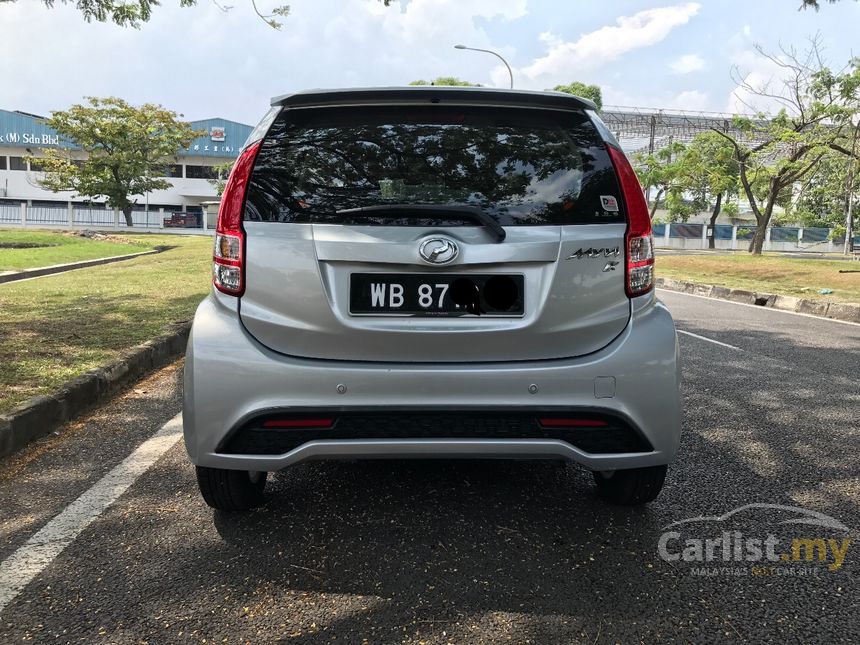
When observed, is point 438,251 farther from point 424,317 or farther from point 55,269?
point 55,269

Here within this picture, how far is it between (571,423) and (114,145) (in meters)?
42.9

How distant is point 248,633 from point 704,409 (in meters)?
3.42

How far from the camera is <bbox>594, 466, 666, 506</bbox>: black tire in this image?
2.59 meters

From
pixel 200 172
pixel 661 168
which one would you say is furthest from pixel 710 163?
pixel 200 172

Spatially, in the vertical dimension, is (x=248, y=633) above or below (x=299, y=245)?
below

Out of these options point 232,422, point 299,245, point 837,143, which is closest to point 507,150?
point 299,245

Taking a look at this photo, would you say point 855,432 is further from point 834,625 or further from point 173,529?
point 173,529

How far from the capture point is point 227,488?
8.36 feet

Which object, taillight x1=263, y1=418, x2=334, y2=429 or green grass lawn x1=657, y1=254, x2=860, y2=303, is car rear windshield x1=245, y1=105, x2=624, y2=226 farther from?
green grass lawn x1=657, y1=254, x2=860, y2=303

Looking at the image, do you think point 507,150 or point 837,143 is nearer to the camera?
point 507,150

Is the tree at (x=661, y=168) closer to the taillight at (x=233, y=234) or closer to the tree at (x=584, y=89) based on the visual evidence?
the tree at (x=584, y=89)

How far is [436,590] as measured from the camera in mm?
2139

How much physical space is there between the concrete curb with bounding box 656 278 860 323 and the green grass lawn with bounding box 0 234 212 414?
381 inches

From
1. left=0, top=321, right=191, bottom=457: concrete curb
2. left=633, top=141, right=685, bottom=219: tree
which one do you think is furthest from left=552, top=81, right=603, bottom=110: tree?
left=0, top=321, right=191, bottom=457: concrete curb
